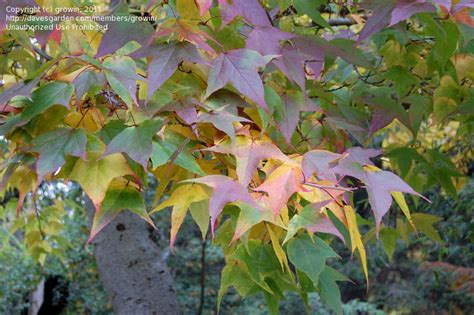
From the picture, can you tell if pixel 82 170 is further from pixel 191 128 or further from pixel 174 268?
pixel 174 268

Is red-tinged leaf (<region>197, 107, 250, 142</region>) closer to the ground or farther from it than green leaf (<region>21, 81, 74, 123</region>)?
closer to the ground

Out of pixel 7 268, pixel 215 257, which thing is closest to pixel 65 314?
pixel 7 268

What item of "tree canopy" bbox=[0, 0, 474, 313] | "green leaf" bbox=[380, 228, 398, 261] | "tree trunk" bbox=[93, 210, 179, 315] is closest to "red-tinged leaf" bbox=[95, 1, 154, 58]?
"tree canopy" bbox=[0, 0, 474, 313]

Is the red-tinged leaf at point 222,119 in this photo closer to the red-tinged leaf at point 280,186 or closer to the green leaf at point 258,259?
the red-tinged leaf at point 280,186

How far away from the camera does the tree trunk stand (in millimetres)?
2373

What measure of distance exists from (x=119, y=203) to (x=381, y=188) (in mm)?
502

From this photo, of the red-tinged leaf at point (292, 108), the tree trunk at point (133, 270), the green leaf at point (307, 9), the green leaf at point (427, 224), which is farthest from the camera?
the tree trunk at point (133, 270)

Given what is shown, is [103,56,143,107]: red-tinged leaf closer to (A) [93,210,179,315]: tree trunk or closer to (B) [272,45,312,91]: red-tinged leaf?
(B) [272,45,312,91]: red-tinged leaf

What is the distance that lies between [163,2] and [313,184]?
52cm

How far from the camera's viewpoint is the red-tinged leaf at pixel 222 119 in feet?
3.47

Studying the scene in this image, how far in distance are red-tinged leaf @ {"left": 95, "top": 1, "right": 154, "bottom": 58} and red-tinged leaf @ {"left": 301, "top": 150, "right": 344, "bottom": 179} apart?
15.1 inches

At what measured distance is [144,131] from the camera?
41.9 inches

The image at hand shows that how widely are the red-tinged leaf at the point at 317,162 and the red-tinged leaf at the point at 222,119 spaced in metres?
0.15

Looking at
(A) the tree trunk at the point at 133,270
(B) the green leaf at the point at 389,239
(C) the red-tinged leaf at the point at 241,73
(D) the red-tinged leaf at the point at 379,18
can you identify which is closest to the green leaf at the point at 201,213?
(C) the red-tinged leaf at the point at 241,73
